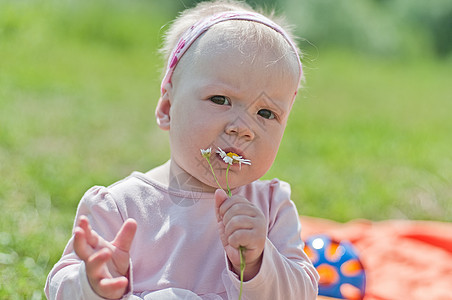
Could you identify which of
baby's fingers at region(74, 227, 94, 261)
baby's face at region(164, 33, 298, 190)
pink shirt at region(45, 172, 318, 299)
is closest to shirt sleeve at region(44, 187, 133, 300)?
pink shirt at region(45, 172, 318, 299)

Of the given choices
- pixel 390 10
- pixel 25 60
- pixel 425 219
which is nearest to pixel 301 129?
pixel 425 219

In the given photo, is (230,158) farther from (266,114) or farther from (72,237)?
(72,237)

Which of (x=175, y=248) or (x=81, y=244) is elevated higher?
(x=81, y=244)

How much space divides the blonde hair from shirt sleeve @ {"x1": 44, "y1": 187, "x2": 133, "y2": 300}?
604 mm

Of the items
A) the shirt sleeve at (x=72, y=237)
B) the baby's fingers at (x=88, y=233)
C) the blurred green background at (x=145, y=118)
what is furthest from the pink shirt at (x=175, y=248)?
the blurred green background at (x=145, y=118)

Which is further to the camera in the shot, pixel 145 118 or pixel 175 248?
pixel 145 118

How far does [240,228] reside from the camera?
5.71 feet

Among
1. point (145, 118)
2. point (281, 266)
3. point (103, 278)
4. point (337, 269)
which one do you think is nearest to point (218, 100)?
point (281, 266)

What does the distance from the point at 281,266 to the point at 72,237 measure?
2.03 feet

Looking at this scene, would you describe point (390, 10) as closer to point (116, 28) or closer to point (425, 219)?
point (116, 28)

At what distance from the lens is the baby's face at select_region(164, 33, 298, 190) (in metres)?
1.92

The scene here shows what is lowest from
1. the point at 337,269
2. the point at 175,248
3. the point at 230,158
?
the point at 337,269

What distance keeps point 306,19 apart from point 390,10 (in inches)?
99.3

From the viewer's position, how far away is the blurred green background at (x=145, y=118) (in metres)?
3.75
